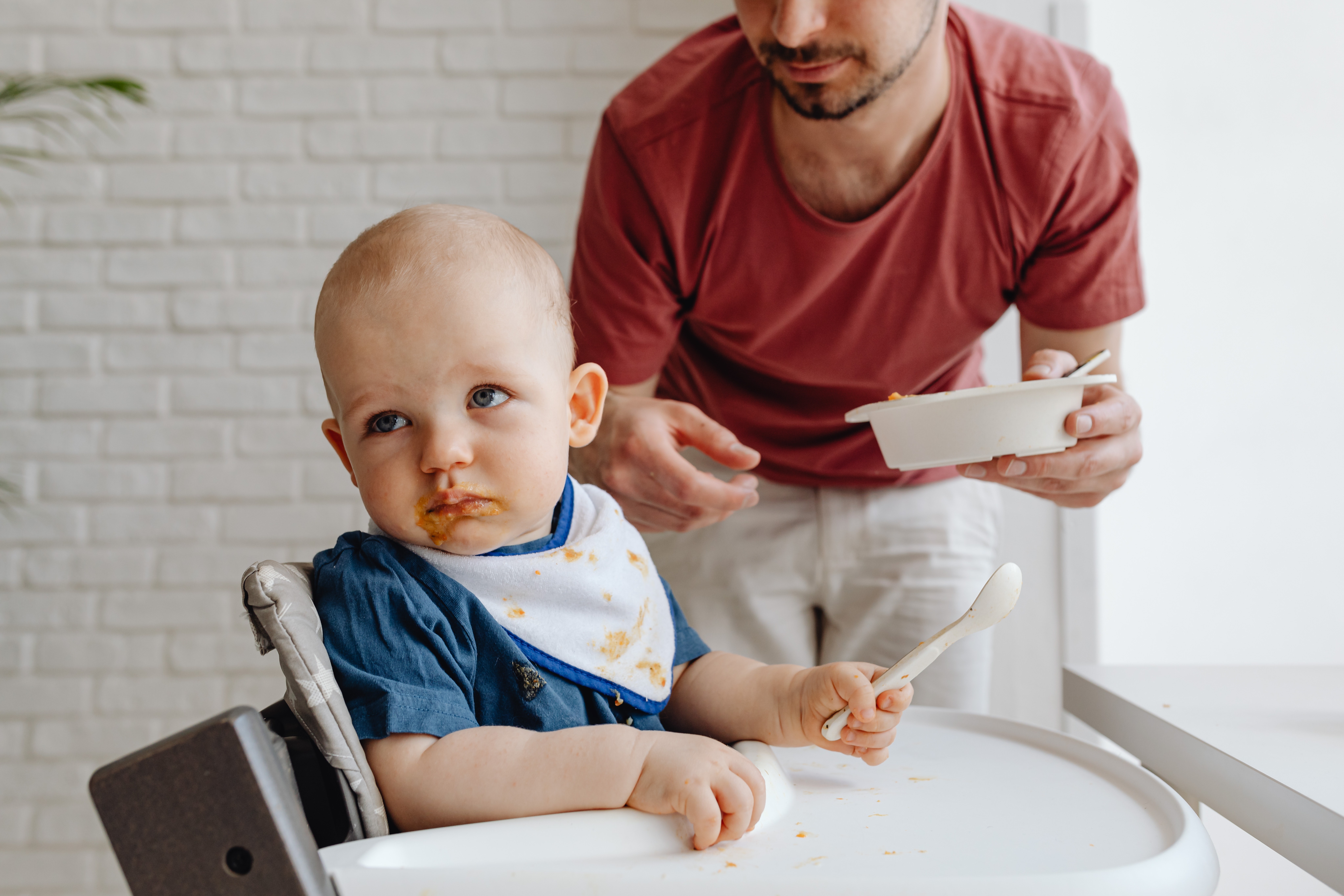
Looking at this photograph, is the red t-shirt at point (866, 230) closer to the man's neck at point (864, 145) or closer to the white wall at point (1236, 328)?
the man's neck at point (864, 145)

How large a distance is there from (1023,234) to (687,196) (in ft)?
1.41

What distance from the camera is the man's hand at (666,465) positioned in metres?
1.04

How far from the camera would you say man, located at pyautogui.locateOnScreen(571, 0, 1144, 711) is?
1.18 metres

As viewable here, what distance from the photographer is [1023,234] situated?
48.6 inches

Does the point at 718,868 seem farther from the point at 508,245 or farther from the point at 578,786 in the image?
the point at 508,245

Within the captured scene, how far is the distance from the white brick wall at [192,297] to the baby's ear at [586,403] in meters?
1.40

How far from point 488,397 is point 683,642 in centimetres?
30

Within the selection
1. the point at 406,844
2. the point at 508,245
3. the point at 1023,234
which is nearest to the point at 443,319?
the point at 508,245

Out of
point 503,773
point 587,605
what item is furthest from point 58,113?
point 503,773

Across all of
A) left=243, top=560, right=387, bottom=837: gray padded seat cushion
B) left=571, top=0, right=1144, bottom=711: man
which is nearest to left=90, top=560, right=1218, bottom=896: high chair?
left=243, top=560, right=387, bottom=837: gray padded seat cushion

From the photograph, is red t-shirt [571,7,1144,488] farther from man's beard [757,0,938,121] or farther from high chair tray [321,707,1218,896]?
high chair tray [321,707,1218,896]

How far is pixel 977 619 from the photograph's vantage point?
2.13 feet

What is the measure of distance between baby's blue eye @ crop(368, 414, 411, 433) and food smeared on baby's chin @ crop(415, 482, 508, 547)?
2.1 inches

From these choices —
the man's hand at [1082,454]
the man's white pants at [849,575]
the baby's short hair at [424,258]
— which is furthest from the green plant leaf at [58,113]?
the man's hand at [1082,454]
